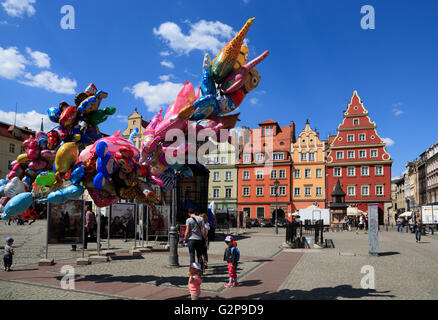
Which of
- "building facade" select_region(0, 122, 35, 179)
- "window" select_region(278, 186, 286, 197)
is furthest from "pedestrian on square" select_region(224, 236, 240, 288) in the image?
"building facade" select_region(0, 122, 35, 179)

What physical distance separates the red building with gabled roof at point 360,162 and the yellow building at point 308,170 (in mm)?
1252

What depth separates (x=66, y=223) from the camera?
1130 centimetres

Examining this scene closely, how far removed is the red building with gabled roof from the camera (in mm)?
47812

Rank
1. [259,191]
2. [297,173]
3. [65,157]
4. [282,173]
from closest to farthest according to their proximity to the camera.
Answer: [65,157], [297,173], [282,173], [259,191]

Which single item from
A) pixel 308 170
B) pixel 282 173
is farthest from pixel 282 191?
pixel 308 170

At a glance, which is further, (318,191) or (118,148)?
(318,191)

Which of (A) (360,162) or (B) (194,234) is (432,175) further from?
(B) (194,234)

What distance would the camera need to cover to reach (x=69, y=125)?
7820 millimetres

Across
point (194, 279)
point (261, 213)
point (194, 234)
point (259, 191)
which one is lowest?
point (261, 213)

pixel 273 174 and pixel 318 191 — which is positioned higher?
pixel 273 174

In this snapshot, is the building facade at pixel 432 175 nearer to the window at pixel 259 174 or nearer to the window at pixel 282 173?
the window at pixel 282 173

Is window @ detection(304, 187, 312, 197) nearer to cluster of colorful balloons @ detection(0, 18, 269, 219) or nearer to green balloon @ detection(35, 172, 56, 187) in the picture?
cluster of colorful balloons @ detection(0, 18, 269, 219)

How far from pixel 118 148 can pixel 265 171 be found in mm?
47474
